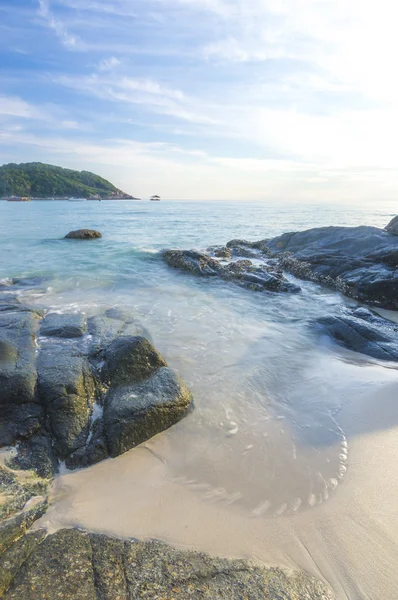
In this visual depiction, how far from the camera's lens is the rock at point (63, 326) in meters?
5.74

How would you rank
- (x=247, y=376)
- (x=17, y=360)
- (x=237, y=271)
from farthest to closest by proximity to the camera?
1. (x=237, y=271)
2. (x=247, y=376)
3. (x=17, y=360)

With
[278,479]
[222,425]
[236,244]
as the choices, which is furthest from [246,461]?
[236,244]

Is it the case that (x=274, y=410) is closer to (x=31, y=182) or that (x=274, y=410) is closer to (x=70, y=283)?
(x=70, y=283)

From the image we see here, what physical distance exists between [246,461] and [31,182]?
138977 mm

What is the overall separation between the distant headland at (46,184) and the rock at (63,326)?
11886 cm

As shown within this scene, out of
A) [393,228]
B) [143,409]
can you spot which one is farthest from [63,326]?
[393,228]

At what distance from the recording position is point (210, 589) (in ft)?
7.02

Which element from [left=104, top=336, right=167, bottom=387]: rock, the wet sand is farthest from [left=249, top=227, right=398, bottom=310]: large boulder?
[left=104, top=336, right=167, bottom=387]: rock

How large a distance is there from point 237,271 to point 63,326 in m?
8.14

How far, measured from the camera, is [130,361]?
15.2 feet

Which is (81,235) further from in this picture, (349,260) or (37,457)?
(37,457)

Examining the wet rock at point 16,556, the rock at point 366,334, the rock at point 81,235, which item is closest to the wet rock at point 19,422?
the wet rock at point 16,556

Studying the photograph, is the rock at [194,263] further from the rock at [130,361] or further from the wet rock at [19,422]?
the wet rock at [19,422]

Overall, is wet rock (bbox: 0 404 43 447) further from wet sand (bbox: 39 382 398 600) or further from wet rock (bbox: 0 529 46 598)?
wet rock (bbox: 0 529 46 598)
